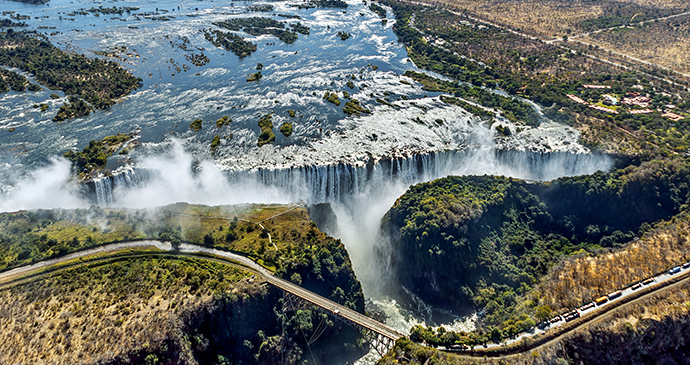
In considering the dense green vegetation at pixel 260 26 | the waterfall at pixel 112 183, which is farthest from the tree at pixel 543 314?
the dense green vegetation at pixel 260 26

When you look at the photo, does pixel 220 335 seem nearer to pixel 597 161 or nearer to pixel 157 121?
pixel 157 121

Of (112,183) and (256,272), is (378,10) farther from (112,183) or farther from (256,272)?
(256,272)

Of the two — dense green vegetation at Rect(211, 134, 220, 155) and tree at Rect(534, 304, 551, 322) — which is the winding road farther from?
dense green vegetation at Rect(211, 134, 220, 155)

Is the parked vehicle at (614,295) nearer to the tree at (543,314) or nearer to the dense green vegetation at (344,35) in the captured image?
the tree at (543,314)

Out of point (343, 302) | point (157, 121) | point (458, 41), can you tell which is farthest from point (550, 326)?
point (458, 41)

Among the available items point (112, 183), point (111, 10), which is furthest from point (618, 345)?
point (111, 10)
